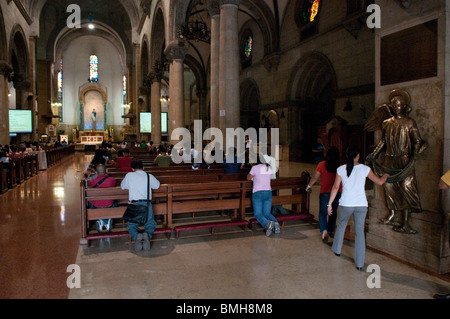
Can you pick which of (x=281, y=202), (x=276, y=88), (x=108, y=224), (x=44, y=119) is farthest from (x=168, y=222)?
(x=44, y=119)

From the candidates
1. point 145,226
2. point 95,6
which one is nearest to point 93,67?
point 95,6

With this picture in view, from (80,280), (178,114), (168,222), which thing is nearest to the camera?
(80,280)

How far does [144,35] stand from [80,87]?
79.6 feet

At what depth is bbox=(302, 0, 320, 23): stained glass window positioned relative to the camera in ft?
56.2

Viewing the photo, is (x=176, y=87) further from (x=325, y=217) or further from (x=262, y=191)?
(x=325, y=217)

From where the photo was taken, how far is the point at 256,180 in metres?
6.04

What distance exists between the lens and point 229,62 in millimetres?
11773

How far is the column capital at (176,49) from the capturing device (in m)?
17.4

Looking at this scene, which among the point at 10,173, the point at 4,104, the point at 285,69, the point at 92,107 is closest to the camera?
the point at 10,173

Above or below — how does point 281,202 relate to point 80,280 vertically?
above

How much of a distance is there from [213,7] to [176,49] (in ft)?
15.8

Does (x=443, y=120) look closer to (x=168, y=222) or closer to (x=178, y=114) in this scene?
(x=168, y=222)

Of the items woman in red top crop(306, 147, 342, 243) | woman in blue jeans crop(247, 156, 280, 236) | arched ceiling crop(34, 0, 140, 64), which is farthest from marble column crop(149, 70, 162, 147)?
woman in red top crop(306, 147, 342, 243)

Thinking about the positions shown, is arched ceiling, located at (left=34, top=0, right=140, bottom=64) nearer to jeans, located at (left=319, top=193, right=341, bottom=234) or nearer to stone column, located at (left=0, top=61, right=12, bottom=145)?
stone column, located at (left=0, top=61, right=12, bottom=145)
